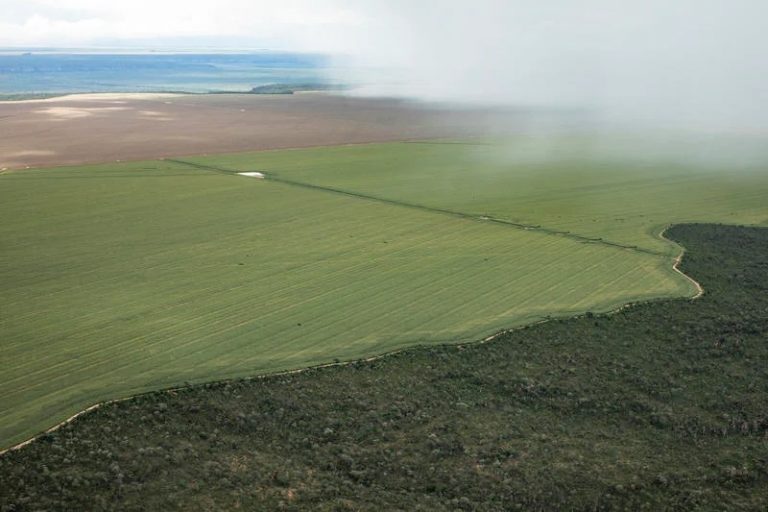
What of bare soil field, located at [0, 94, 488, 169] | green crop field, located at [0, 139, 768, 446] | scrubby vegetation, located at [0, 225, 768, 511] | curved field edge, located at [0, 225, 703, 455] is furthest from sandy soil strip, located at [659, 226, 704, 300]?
bare soil field, located at [0, 94, 488, 169]

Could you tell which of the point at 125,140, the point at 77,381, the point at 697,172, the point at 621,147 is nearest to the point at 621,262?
the point at 77,381

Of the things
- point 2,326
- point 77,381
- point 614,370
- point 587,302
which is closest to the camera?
point 77,381

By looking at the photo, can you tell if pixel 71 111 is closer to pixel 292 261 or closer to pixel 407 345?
A: pixel 292 261

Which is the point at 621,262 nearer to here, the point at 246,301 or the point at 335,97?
the point at 246,301

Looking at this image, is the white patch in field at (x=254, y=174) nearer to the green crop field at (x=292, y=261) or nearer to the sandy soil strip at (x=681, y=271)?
the green crop field at (x=292, y=261)

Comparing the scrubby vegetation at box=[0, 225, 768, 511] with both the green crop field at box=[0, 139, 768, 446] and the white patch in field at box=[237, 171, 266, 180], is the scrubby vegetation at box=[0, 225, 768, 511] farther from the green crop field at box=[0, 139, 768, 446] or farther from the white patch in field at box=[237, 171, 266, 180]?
the white patch in field at box=[237, 171, 266, 180]

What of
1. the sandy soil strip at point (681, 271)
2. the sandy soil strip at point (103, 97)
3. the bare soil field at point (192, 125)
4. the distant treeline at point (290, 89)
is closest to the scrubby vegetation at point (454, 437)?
the sandy soil strip at point (681, 271)
